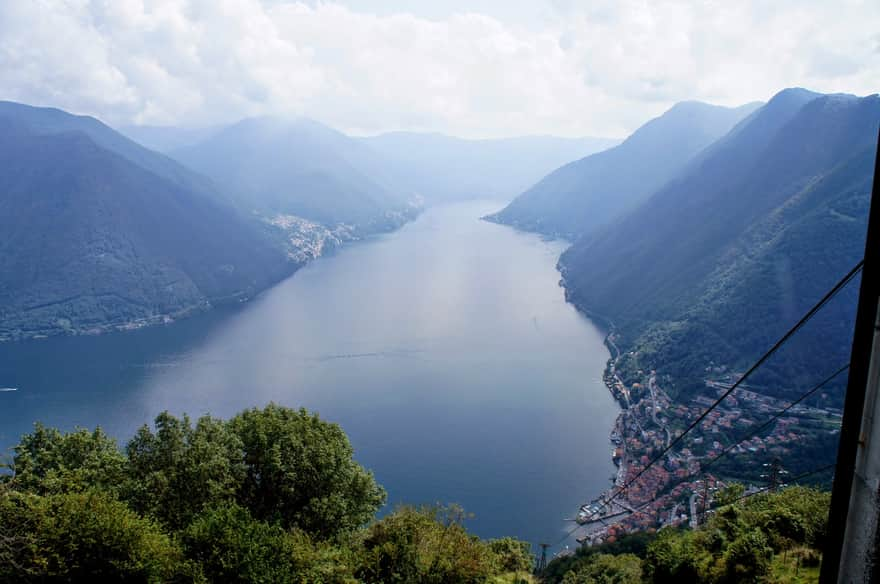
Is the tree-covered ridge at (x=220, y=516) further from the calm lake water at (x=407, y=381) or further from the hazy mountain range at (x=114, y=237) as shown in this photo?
the hazy mountain range at (x=114, y=237)

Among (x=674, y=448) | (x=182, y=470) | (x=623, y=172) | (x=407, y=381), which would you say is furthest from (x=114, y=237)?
(x=623, y=172)

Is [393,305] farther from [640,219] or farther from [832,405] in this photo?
[832,405]

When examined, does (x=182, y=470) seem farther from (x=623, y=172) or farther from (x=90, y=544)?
(x=623, y=172)

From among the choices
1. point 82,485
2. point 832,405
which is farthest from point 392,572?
point 832,405

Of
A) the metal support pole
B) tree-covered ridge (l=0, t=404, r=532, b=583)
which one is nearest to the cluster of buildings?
tree-covered ridge (l=0, t=404, r=532, b=583)

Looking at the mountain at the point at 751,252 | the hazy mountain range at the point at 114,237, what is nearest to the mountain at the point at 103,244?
the hazy mountain range at the point at 114,237
